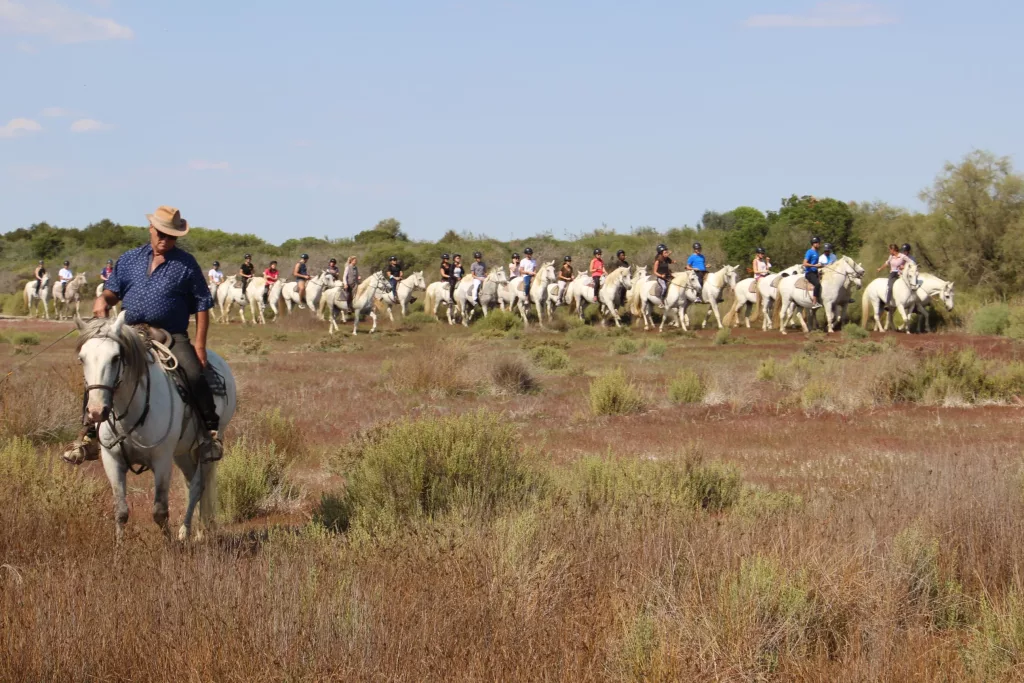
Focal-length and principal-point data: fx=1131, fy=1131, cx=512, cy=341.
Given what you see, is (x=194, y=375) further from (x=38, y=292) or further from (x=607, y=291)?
(x=38, y=292)

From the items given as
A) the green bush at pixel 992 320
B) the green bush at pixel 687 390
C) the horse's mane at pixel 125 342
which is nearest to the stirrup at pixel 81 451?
the horse's mane at pixel 125 342

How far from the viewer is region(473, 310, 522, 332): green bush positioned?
39281 mm

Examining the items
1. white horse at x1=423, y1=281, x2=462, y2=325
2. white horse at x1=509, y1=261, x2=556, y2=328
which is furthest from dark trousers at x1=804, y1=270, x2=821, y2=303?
white horse at x1=423, y1=281, x2=462, y2=325

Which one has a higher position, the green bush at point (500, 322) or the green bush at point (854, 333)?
the green bush at point (500, 322)

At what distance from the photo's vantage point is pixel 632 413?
54.6 feet

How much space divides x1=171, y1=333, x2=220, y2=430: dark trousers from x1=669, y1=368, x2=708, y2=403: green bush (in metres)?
10.6

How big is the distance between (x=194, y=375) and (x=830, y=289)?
1111 inches

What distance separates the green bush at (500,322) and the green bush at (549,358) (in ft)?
43.8

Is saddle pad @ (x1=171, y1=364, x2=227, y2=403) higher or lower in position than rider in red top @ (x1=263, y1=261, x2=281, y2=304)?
lower

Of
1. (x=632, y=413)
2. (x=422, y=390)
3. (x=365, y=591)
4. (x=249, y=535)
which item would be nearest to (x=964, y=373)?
(x=632, y=413)

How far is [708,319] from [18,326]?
25.6 m

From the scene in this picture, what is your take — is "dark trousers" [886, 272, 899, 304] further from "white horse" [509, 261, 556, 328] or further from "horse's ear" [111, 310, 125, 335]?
"horse's ear" [111, 310, 125, 335]

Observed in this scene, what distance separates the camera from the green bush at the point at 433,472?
26.9ft

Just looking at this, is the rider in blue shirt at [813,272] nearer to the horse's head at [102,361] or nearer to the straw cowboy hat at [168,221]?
the straw cowboy hat at [168,221]
